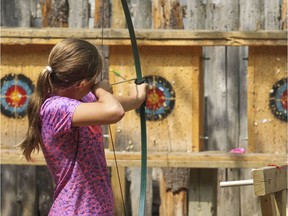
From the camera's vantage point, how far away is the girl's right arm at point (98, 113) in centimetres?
292

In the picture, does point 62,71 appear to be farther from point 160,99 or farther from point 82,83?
point 160,99

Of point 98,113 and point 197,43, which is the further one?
point 197,43

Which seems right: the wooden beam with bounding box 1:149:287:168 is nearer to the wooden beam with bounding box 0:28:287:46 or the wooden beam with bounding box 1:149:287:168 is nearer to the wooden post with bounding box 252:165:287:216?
the wooden beam with bounding box 0:28:287:46

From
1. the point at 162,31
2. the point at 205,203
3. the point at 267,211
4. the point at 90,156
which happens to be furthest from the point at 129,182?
the point at 90,156

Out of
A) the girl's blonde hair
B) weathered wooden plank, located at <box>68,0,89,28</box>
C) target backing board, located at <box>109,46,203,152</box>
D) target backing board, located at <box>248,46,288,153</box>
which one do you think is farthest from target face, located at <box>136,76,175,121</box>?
the girl's blonde hair

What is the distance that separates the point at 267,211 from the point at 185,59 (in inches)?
66.2

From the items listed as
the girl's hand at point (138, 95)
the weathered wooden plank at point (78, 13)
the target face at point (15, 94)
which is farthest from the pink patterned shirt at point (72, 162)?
the weathered wooden plank at point (78, 13)

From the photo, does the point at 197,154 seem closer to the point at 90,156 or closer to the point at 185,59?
the point at 185,59

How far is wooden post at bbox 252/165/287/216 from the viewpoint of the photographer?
3.39 metres

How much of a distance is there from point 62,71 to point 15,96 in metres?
2.39

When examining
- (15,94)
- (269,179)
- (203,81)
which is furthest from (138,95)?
(15,94)

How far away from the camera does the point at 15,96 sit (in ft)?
17.5

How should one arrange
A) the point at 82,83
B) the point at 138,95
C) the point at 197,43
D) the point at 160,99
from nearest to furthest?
the point at 82,83 → the point at 138,95 → the point at 197,43 → the point at 160,99

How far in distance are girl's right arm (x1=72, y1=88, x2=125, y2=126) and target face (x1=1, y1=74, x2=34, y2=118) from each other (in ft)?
7.80
